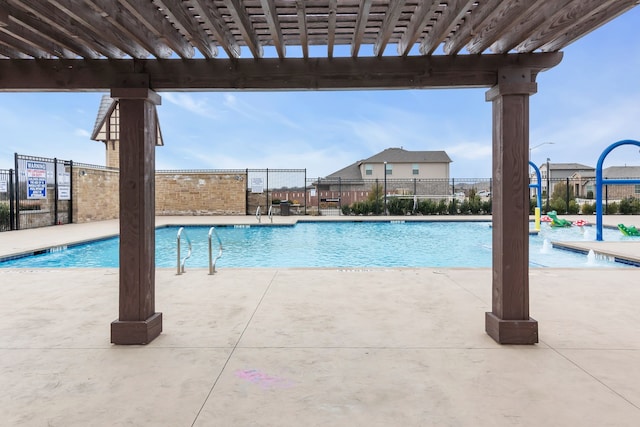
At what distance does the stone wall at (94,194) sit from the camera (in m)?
15.1

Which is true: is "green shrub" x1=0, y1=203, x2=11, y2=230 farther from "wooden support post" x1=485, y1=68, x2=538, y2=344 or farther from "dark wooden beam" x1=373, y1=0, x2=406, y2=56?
"wooden support post" x1=485, y1=68, x2=538, y2=344

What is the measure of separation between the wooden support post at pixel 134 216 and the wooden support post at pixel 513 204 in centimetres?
295

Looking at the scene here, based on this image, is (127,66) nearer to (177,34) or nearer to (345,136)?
(177,34)

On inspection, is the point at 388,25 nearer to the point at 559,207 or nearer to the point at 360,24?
the point at 360,24

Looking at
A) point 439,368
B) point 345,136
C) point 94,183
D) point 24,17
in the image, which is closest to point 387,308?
point 439,368

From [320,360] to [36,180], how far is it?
46.3 feet

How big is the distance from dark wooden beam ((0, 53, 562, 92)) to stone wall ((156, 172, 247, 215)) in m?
16.6

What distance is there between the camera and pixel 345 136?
46.2 metres

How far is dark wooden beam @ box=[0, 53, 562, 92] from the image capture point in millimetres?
3234

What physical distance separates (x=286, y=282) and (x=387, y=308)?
1703 millimetres

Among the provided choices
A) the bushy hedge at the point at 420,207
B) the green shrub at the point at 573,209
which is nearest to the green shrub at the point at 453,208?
the bushy hedge at the point at 420,207

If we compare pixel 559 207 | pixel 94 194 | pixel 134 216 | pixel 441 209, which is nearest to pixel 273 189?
pixel 94 194

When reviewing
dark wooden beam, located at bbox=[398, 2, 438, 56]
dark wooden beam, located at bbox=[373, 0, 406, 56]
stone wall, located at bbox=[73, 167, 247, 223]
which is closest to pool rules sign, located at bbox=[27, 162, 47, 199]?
stone wall, located at bbox=[73, 167, 247, 223]

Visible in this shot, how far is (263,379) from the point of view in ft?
8.50
